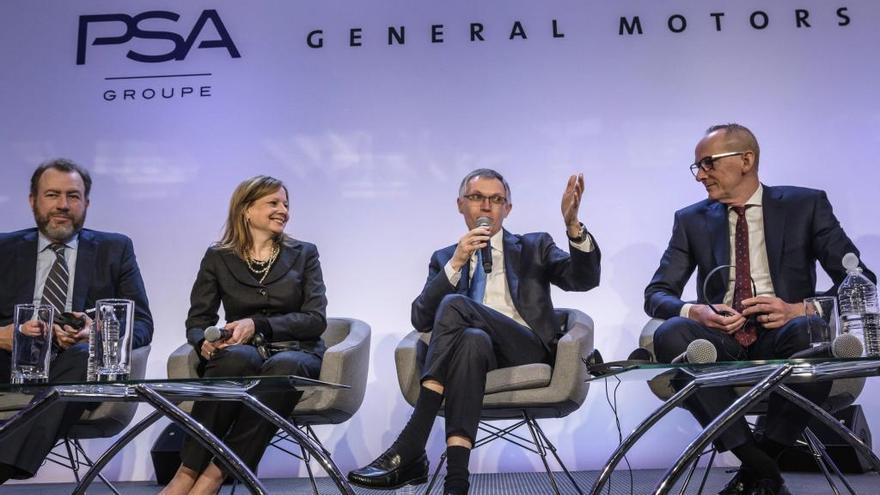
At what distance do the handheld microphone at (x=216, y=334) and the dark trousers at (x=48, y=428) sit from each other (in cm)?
54

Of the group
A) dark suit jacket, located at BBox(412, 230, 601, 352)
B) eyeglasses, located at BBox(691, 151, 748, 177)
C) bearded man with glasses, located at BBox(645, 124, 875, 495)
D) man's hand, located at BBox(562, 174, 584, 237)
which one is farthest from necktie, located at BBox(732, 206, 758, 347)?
man's hand, located at BBox(562, 174, 584, 237)

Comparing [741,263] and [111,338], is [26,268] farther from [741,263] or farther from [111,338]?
[741,263]

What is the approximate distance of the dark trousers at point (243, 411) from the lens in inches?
122

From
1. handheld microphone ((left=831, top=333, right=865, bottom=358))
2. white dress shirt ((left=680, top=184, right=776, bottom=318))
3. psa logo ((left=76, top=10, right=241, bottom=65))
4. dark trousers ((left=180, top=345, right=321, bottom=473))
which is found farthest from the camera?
psa logo ((left=76, top=10, right=241, bottom=65))

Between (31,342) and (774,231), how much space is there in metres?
2.77

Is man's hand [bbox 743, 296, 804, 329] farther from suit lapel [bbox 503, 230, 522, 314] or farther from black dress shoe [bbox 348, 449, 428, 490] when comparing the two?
black dress shoe [bbox 348, 449, 428, 490]

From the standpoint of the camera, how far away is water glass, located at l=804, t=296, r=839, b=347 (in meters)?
2.61

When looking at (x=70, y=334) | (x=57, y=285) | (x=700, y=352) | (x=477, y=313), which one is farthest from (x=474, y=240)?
(x=57, y=285)

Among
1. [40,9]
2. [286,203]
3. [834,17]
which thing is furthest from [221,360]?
[834,17]

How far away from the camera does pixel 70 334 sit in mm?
3508

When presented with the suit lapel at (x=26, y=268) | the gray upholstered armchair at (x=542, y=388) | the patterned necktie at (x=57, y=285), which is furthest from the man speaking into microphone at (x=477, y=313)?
the suit lapel at (x=26, y=268)

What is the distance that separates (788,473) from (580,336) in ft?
4.74

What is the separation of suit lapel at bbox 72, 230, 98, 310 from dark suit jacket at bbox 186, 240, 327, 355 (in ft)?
1.86

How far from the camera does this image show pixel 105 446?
481 cm
